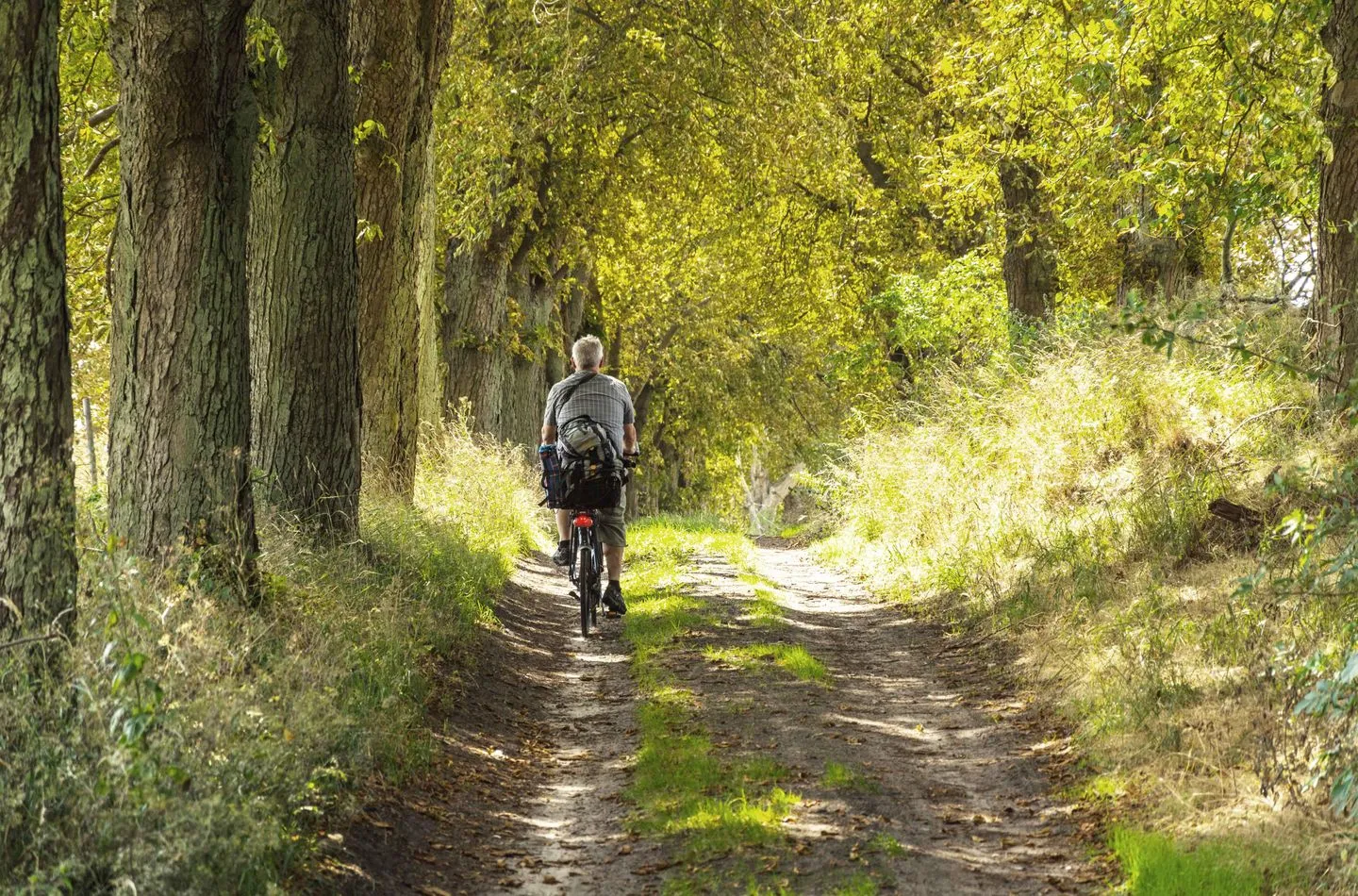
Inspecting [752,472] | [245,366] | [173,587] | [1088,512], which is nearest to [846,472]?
[1088,512]

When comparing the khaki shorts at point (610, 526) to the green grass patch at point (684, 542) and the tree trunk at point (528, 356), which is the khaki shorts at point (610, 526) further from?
the tree trunk at point (528, 356)

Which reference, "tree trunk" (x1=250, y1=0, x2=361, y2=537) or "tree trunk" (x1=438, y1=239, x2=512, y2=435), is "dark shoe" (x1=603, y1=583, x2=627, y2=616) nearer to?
"tree trunk" (x1=250, y1=0, x2=361, y2=537)

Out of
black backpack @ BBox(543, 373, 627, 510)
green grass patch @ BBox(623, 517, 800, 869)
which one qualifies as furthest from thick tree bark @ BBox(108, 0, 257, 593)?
black backpack @ BBox(543, 373, 627, 510)

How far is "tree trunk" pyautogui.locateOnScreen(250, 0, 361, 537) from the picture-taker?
1041 cm

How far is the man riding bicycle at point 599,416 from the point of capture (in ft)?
37.2

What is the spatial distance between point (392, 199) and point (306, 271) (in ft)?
10.4

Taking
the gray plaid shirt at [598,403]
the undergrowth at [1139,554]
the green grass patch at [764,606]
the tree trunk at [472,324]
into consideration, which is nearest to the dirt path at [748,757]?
the green grass patch at [764,606]

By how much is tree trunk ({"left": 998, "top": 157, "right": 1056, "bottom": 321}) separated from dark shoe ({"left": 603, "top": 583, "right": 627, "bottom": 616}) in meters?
10.1

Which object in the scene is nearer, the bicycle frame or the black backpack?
the black backpack

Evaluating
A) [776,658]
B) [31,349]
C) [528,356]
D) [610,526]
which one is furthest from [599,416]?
[528,356]

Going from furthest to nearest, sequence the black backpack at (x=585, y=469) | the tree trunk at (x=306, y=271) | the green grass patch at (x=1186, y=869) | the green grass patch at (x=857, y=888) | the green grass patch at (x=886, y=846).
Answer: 1. the black backpack at (x=585, y=469)
2. the tree trunk at (x=306, y=271)
3. the green grass patch at (x=886, y=846)
4. the green grass patch at (x=857, y=888)
5. the green grass patch at (x=1186, y=869)

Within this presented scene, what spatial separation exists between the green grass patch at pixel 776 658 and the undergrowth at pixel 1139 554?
1.41m

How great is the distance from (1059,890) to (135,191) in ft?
20.2

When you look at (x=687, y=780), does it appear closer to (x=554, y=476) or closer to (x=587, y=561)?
(x=587, y=561)
